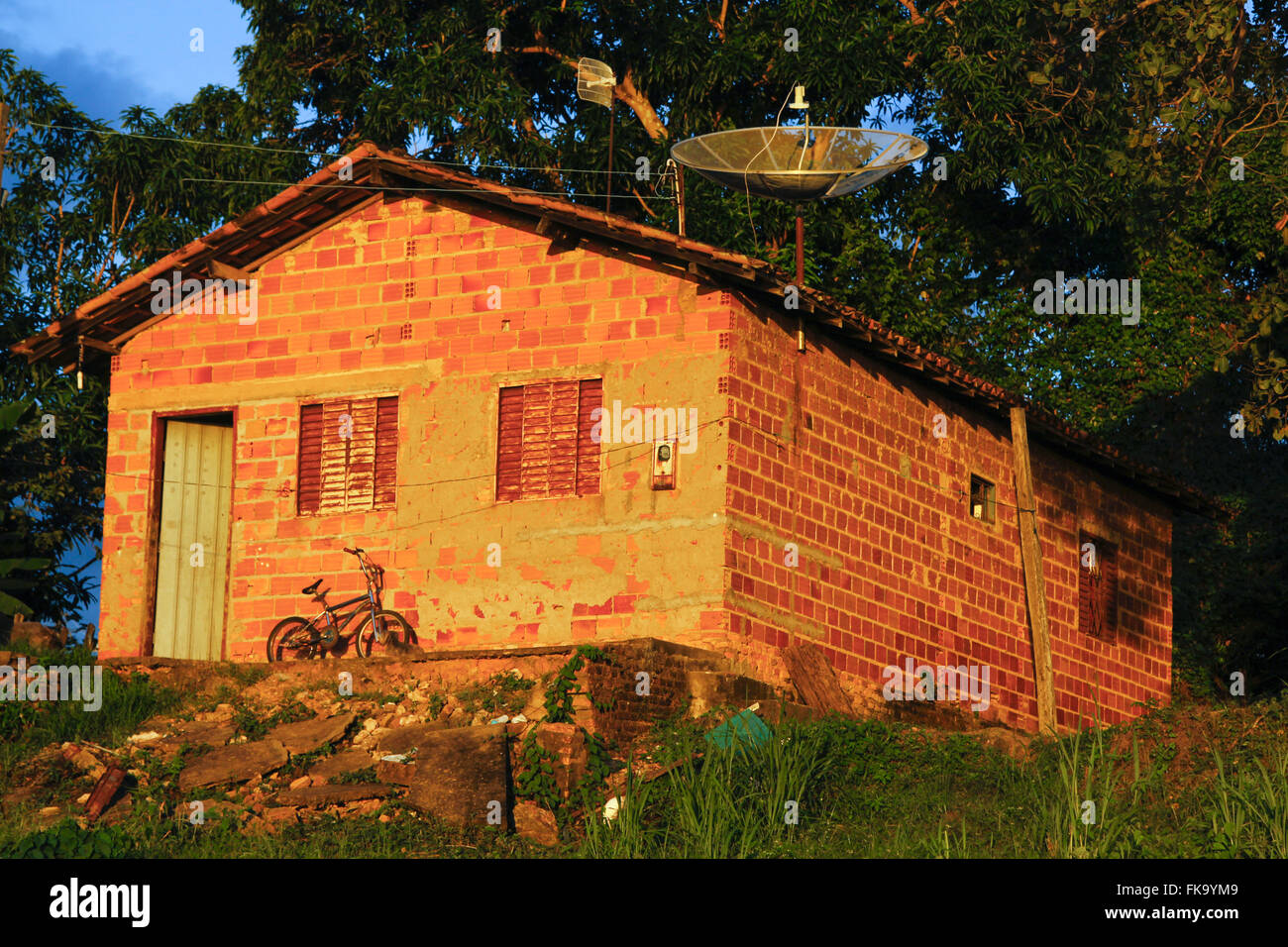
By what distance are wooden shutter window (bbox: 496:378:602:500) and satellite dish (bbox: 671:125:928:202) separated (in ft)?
7.68

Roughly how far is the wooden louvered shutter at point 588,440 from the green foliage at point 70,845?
227 inches

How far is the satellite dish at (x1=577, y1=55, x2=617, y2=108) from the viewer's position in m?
17.9

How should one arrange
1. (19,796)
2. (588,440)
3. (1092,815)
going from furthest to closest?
(588,440) → (19,796) → (1092,815)

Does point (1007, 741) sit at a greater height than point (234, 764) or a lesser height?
greater

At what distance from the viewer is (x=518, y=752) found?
13938 mm

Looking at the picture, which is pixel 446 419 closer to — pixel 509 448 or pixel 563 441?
pixel 509 448

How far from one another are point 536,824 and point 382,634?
3828 millimetres

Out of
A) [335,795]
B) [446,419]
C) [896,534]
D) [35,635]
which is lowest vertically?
[335,795]

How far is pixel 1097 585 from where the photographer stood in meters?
21.6

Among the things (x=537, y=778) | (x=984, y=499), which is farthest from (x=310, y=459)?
(x=984, y=499)

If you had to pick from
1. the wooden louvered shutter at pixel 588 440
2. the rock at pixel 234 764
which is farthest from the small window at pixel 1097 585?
the rock at pixel 234 764

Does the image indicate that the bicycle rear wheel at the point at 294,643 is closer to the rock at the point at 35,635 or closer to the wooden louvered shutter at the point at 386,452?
the wooden louvered shutter at the point at 386,452

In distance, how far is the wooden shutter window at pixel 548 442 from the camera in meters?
16.5

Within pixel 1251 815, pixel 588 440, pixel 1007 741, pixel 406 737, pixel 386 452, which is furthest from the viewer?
pixel 386 452
